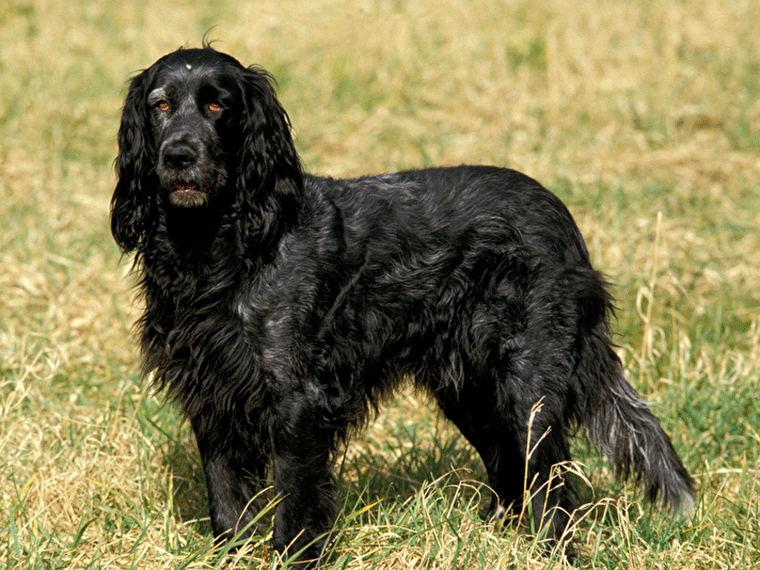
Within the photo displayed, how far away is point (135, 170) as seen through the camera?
3.24 meters

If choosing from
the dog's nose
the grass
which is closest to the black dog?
the dog's nose

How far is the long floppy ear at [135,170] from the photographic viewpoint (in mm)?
3217

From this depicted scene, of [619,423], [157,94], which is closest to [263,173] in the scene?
[157,94]

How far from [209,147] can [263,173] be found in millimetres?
237

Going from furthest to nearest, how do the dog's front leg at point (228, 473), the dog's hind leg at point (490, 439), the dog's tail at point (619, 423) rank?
the dog's hind leg at point (490, 439)
the dog's tail at point (619, 423)
the dog's front leg at point (228, 473)

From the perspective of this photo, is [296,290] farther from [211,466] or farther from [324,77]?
[324,77]

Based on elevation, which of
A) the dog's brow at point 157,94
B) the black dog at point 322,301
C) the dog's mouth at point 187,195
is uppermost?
the dog's brow at point 157,94

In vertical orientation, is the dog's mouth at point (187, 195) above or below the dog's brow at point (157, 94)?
below

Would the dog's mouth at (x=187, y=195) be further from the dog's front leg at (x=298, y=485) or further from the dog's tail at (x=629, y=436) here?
the dog's tail at (x=629, y=436)

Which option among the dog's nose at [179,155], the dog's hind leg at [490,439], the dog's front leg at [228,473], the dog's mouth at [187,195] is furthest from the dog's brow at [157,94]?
the dog's hind leg at [490,439]

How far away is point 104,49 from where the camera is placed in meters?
9.49

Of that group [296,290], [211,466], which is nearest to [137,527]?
[211,466]

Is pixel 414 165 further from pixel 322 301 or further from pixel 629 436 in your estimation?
pixel 322 301

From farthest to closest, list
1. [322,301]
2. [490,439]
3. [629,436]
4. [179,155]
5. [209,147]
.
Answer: [490,439] < [629,436] < [322,301] < [209,147] < [179,155]
